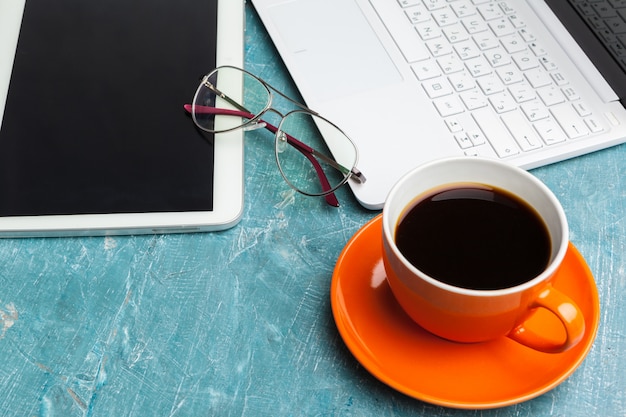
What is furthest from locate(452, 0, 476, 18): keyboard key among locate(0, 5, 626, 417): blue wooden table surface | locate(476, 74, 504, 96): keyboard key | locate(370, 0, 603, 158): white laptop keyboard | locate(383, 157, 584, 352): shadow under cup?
locate(383, 157, 584, 352): shadow under cup

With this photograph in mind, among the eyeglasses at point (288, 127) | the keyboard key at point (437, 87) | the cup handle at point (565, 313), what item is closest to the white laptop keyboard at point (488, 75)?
the keyboard key at point (437, 87)

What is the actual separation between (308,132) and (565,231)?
0.31m

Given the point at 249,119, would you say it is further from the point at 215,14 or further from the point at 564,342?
the point at 564,342

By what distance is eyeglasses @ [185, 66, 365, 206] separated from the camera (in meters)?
0.65

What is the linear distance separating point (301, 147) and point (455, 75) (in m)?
0.19

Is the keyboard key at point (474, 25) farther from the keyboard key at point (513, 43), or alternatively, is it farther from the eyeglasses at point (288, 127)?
the eyeglasses at point (288, 127)

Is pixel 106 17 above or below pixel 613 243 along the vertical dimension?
above

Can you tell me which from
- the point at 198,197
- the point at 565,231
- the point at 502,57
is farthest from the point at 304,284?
the point at 502,57

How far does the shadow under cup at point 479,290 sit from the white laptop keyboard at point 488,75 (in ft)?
0.49

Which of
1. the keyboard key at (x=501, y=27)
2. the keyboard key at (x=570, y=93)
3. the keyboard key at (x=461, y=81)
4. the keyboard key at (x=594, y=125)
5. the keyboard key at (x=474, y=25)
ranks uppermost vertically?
the keyboard key at (x=474, y=25)

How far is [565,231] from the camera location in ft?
1.53

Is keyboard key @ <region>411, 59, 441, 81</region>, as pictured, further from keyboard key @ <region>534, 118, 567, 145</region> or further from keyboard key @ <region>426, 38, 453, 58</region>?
keyboard key @ <region>534, 118, 567, 145</region>

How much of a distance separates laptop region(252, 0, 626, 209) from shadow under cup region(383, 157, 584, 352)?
0.12 m

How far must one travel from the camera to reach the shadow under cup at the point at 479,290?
448mm
